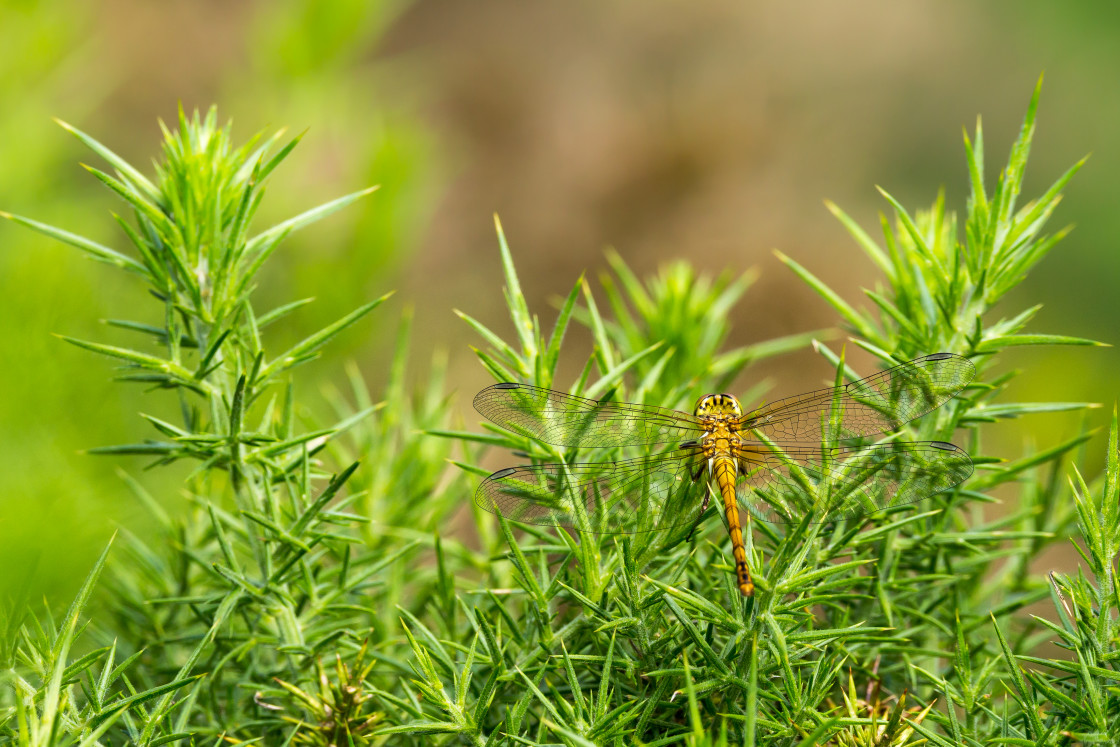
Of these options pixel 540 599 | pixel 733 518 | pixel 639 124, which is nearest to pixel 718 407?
pixel 733 518

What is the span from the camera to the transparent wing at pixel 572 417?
1.82 ft

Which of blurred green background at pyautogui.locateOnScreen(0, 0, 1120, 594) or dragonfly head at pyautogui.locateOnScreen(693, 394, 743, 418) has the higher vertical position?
blurred green background at pyautogui.locateOnScreen(0, 0, 1120, 594)

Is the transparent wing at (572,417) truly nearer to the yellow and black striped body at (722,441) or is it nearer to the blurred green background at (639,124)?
the yellow and black striped body at (722,441)

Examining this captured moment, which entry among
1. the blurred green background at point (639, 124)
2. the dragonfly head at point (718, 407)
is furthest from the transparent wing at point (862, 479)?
the blurred green background at point (639, 124)

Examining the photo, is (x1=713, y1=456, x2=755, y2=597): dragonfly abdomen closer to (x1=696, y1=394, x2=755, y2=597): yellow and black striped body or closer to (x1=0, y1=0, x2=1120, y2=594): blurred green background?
(x1=696, y1=394, x2=755, y2=597): yellow and black striped body

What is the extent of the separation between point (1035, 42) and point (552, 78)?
1.41 metres

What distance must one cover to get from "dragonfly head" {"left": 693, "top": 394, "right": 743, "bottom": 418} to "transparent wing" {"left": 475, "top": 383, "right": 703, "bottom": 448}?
→ 0.7 inches

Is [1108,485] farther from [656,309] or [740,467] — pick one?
[656,309]

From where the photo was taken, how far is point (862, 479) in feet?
1.65

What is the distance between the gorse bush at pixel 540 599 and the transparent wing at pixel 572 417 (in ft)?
0.06

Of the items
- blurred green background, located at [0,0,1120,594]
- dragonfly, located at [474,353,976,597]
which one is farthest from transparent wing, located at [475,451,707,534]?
blurred green background, located at [0,0,1120,594]

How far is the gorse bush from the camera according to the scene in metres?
0.42

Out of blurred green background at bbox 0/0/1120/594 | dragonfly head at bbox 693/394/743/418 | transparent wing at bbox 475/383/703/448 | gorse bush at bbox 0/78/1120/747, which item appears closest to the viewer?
gorse bush at bbox 0/78/1120/747

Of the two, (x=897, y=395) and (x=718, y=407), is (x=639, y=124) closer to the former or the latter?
(x=718, y=407)
